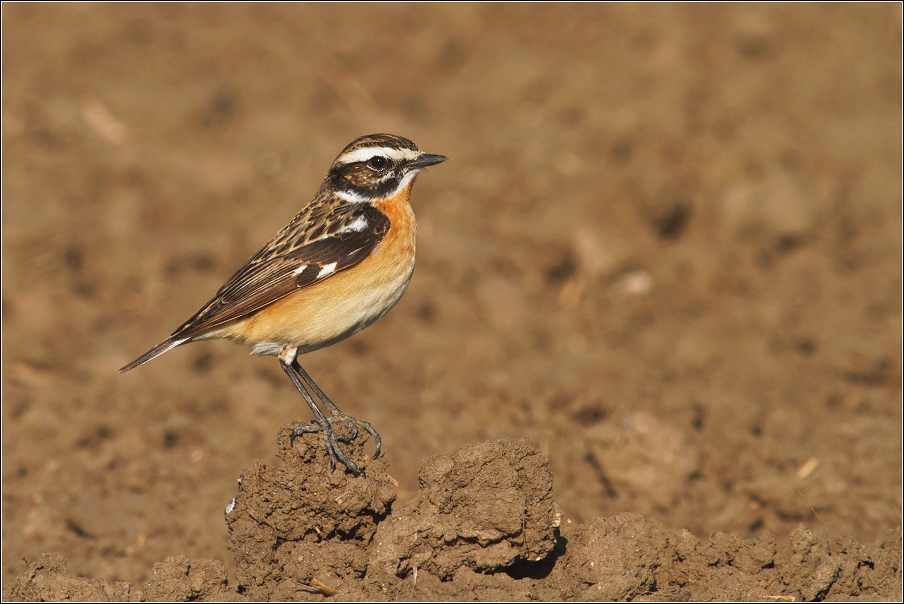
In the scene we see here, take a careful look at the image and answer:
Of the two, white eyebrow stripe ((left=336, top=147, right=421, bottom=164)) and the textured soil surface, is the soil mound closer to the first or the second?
the textured soil surface

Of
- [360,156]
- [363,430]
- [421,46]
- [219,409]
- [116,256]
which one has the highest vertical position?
[421,46]

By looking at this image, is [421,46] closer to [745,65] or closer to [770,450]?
[745,65]

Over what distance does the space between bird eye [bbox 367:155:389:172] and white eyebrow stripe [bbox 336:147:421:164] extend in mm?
26

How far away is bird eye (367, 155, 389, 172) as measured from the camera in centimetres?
907

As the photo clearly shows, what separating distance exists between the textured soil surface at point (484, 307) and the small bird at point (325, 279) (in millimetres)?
1202

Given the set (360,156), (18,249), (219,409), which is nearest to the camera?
(360,156)

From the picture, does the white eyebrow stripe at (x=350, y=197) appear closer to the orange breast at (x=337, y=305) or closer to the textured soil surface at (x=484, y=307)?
the orange breast at (x=337, y=305)

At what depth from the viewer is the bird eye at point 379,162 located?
29.8 ft

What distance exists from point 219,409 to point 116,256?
345 centimetres

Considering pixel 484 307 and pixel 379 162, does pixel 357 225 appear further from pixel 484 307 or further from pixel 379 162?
pixel 484 307

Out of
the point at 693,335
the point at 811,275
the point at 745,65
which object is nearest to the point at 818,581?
the point at 693,335

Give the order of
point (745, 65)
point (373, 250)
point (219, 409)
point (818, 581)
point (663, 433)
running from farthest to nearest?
point (745, 65) → point (219, 409) → point (663, 433) → point (373, 250) → point (818, 581)

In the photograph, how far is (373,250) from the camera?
27.9 feet

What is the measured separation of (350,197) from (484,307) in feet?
16.8
